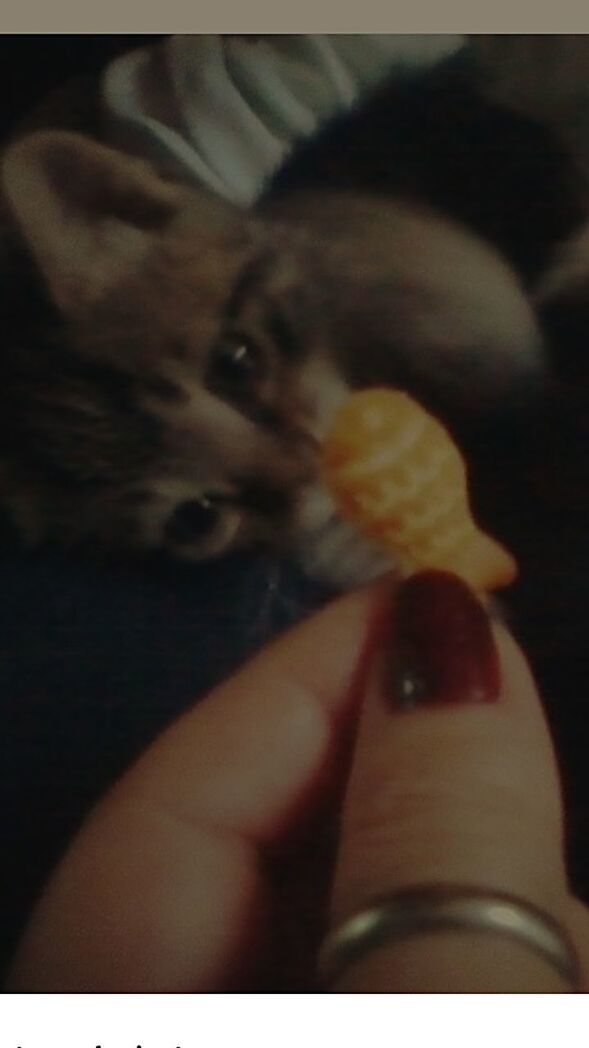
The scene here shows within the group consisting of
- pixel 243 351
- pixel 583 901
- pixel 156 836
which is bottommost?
pixel 583 901

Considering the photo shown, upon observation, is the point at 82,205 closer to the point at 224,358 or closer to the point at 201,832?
the point at 224,358

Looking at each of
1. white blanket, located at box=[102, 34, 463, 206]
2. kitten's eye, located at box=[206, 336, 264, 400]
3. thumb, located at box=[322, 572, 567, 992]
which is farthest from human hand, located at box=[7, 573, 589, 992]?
white blanket, located at box=[102, 34, 463, 206]

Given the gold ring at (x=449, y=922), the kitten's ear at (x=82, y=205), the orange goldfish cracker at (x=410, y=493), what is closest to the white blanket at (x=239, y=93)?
the kitten's ear at (x=82, y=205)

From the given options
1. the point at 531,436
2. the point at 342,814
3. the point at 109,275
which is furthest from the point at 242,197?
the point at 342,814

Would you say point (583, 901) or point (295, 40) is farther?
point (295, 40)

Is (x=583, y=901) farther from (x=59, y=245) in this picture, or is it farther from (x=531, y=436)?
(x=59, y=245)

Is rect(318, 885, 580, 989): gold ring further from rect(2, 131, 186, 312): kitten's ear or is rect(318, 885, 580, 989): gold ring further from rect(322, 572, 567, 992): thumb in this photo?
rect(2, 131, 186, 312): kitten's ear

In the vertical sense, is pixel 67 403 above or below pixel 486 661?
above
